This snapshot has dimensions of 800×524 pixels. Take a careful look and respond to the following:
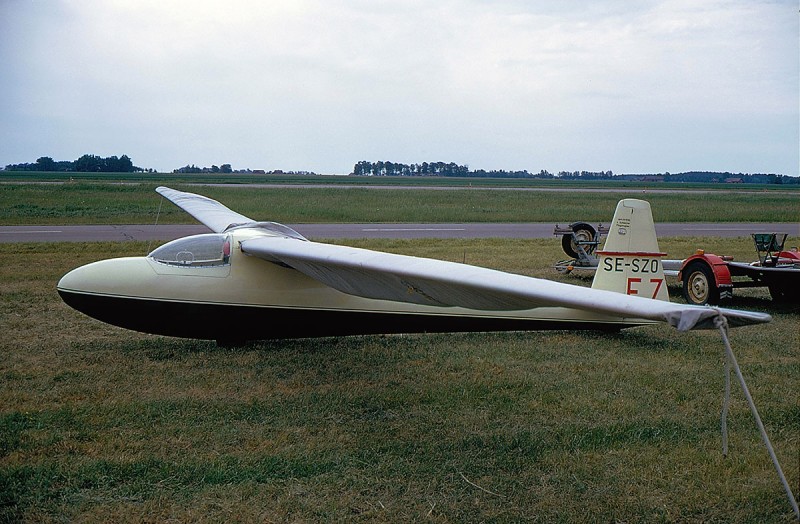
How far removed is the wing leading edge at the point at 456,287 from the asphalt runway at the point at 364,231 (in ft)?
50.1

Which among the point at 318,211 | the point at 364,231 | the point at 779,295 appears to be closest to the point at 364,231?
the point at 364,231

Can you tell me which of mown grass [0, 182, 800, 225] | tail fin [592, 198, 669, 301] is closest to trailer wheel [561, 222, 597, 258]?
tail fin [592, 198, 669, 301]

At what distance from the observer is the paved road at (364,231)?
21.5 metres

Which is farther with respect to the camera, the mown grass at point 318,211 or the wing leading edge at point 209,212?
the mown grass at point 318,211

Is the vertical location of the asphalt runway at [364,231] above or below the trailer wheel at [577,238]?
below

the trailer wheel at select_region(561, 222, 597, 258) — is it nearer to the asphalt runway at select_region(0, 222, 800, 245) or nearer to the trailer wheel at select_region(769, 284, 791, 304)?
the trailer wheel at select_region(769, 284, 791, 304)

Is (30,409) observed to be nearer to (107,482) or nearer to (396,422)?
(107,482)

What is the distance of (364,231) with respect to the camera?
24.9 m

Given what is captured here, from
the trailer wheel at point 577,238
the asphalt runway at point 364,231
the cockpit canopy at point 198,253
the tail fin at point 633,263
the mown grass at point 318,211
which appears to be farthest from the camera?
the mown grass at point 318,211

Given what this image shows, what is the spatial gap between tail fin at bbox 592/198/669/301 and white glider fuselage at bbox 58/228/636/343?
491 millimetres

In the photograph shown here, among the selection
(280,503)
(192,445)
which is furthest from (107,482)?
(280,503)

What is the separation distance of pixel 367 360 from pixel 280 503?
3.67 metres

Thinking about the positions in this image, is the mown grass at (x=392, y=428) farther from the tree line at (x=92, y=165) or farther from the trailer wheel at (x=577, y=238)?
the tree line at (x=92, y=165)

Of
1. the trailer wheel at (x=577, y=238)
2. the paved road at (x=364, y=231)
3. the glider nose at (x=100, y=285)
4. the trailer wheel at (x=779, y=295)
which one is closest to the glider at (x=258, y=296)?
the glider nose at (x=100, y=285)
